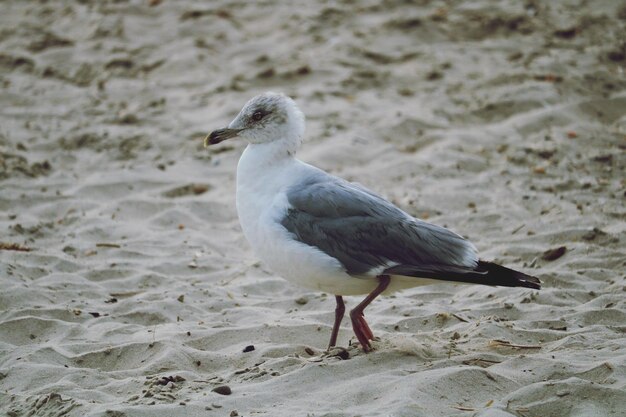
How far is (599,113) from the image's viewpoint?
7781 millimetres

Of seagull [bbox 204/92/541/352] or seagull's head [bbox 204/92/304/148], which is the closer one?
seagull [bbox 204/92/541/352]

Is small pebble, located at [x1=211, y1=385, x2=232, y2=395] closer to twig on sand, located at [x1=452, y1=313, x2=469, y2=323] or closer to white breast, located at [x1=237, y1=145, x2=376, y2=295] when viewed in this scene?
white breast, located at [x1=237, y1=145, x2=376, y2=295]

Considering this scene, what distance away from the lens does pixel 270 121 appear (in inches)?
191

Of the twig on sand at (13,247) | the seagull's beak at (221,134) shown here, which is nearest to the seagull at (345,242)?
the seagull's beak at (221,134)

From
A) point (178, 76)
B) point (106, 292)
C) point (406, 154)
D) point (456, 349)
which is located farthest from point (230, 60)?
point (456, 349)

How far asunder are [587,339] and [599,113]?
3.96 m

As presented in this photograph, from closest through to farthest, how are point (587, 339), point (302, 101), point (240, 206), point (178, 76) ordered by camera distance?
point (587, 339) → point (240, 206) → point (302, 101) → point (178, 76)

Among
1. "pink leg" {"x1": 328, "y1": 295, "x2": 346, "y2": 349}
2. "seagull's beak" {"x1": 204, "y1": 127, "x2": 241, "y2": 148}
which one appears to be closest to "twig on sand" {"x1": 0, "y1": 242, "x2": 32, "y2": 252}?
"seagull's beak" {"x1": 204, "y1": 127, "x2": 241, "y2": 148}

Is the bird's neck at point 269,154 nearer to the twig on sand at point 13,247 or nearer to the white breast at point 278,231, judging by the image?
the white breast at point 278,231

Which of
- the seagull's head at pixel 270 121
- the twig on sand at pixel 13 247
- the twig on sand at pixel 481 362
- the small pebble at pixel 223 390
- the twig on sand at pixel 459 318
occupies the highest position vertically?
the seagull's head at pixel 270 121

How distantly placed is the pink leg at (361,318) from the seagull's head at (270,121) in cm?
99

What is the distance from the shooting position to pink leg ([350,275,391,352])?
4.32m

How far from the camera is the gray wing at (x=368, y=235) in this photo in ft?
14.2

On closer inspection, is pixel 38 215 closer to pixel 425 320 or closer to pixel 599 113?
pixel 425 320
